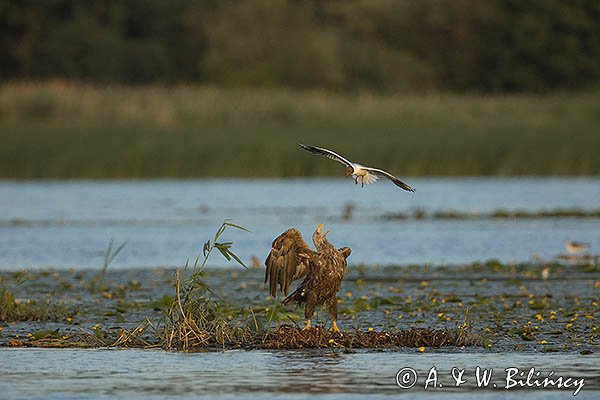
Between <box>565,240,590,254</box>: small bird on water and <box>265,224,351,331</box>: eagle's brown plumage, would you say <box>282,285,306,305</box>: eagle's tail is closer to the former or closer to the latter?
<box>265,224,351,331</box>: eagle's brown plumage

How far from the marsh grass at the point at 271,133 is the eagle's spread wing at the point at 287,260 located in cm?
2174

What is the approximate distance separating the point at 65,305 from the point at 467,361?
200 inches

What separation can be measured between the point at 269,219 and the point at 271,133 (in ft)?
34.6

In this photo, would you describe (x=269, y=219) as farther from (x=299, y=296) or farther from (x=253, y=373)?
(x=253, y=373)

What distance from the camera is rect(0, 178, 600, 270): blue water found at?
19.9 m

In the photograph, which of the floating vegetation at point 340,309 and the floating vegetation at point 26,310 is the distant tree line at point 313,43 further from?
the floating vegetation at point 26,310

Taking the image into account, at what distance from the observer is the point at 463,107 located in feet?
125

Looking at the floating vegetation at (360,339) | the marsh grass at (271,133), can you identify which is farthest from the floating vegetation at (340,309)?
the marsh grass at (271,133)

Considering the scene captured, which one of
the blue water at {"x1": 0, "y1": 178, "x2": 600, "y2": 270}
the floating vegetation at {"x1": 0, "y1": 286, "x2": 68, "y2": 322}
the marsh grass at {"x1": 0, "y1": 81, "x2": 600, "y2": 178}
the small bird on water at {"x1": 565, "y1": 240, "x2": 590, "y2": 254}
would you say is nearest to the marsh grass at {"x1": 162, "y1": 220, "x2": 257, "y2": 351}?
the floating vegetation at {"x1": 0, "y1": 286, "x2": 68, "y2": 322}

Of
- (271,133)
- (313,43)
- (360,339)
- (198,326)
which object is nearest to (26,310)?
(198,326)

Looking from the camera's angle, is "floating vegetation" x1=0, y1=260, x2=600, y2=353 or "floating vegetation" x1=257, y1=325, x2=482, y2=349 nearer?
"floating vegetation" x1=257, y1=325, x2=482, y2=349

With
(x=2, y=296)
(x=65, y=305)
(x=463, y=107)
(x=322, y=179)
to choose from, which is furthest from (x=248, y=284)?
(x=463, y=107)

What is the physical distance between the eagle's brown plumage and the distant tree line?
4015cm

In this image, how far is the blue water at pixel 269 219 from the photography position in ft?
65.2
